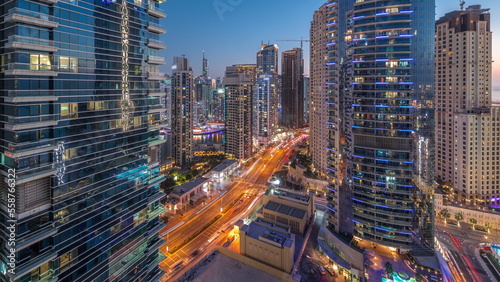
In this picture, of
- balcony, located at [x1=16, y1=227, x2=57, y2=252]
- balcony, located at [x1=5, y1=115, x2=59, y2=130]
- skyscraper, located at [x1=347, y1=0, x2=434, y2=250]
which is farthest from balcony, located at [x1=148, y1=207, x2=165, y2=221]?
skyscraper, located at [x1=347, y1=0, x2=434, y2=250]

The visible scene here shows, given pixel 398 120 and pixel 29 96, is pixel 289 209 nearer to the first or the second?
pixel 398 120

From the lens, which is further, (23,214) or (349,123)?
(349,123)

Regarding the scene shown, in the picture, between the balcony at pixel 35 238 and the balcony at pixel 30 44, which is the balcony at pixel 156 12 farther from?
the balcony at pixel 35 238

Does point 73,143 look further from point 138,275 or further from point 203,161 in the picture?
point 203,161

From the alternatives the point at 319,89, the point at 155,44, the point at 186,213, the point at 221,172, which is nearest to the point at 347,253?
the point at 186,213

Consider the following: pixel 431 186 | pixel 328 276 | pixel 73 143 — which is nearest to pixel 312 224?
pixel 328 276

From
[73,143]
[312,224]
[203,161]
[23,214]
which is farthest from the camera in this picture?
[203,161]

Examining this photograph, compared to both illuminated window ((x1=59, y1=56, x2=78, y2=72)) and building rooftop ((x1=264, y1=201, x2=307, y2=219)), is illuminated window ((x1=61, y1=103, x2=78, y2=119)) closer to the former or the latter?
illuminated window ((x1=59, y1=56, x2=78, y2=72))
